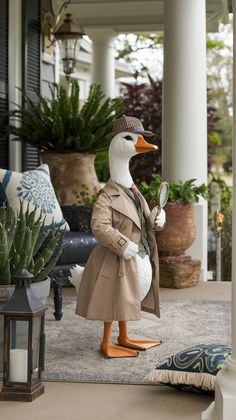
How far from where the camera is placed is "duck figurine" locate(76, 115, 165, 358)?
4230mm

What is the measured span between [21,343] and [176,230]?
10.6 feet

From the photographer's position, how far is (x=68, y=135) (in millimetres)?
7461

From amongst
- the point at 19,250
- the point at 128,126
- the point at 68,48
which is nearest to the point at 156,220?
the point at 128,126

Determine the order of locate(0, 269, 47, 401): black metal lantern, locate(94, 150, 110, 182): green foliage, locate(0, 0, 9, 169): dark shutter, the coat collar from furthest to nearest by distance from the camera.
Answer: locate(94, 150, 110, 182): green foliage → locate(0, 0, 9, 169): dark shutter → the coat collar → locate(0, 269, 47, 401): black metal lantern

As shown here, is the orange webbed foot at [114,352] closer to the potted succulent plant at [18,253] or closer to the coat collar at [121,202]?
the potted succulent plant at [18,253]

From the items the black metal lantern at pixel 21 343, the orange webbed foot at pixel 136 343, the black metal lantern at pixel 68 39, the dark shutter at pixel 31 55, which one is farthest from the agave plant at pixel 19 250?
the black metal lantern at pixel 68 39

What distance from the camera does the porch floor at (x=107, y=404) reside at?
3.39 metres

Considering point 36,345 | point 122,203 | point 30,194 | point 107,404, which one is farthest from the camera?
point 30,194

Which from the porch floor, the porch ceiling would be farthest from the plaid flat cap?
the porch ceiling

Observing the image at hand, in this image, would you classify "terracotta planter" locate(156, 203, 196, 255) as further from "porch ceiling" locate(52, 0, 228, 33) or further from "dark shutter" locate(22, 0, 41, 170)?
"porch ceiling" locate(52, 0, 228, 33)

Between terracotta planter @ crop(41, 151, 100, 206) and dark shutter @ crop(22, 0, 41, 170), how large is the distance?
825 millimetres

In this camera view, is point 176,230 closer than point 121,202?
No

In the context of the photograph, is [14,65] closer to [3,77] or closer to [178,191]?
[3,77]

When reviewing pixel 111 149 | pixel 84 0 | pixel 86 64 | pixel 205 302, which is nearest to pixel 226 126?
pixel 86 64
